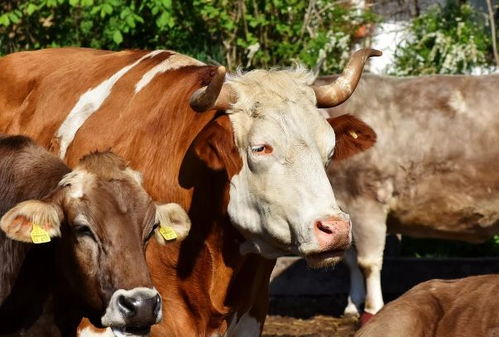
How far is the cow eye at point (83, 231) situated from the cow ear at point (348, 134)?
1805mm

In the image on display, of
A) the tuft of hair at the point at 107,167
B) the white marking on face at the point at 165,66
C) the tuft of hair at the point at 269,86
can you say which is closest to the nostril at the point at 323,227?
the tuft of hair at the point at 269,86

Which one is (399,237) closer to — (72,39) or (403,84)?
(403,84)

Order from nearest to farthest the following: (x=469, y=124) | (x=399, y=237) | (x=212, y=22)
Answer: (x=469, y=124)
(x=399, y=237)
(x=212, y=22)

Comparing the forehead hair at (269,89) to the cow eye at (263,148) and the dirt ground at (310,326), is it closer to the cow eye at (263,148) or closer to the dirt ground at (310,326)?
the cow eye at (263,148)

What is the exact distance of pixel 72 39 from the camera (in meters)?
12.4

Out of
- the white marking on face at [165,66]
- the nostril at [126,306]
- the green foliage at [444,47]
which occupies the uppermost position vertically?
the white marking on face at [165,66]

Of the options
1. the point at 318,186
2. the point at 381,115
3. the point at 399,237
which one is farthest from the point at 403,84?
the point at 318,186

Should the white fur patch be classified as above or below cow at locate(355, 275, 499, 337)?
above

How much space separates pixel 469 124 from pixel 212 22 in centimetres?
327

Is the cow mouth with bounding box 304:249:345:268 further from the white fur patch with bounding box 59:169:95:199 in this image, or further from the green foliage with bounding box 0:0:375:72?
the green foliage with bounding box 0:0:375:72

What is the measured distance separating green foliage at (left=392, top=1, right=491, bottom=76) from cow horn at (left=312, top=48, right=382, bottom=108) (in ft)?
21.6

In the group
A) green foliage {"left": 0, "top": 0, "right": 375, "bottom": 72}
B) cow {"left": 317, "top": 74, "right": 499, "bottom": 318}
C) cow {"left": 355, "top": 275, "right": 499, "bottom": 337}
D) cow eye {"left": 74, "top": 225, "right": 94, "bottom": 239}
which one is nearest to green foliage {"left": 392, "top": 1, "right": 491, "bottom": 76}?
green foliage {"left": 0, "top": 0, "right": 375, "bottom": 72}

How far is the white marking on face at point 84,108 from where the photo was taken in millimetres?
7492

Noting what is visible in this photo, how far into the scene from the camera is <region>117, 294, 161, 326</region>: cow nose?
5.80 m
